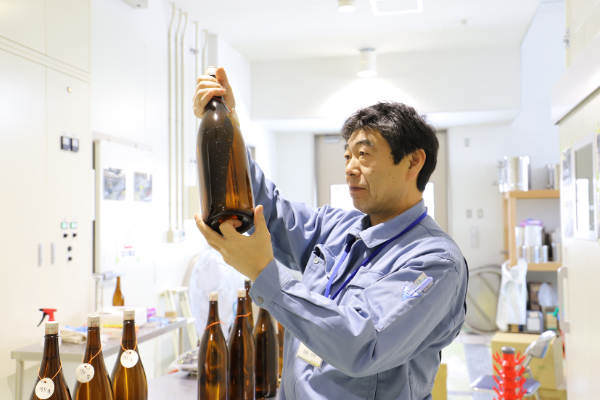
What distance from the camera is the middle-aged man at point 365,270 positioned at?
84cm

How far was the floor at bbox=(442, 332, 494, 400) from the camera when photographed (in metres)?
3.82

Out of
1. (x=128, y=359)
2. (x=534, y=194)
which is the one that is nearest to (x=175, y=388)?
(x=128, y=359)

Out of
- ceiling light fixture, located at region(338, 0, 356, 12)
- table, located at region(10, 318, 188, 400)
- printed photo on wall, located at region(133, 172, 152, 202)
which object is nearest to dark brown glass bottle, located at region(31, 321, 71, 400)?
table, located at region(10, 318, 188, 400)

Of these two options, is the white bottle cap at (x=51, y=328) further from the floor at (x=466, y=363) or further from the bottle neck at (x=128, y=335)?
the floor at (x=466, y=363)

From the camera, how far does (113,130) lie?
10.8ft

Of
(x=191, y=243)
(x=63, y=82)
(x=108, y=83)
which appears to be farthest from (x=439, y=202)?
(x=63, y=82)

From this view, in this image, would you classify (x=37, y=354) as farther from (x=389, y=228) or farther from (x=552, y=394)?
(x=552, y=394)

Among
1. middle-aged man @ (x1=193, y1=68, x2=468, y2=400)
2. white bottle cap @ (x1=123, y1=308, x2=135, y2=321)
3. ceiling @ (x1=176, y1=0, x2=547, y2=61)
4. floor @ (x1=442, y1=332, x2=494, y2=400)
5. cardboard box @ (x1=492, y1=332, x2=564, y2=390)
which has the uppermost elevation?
ceiling @ (x1=176, y1=0, x2=547, y2=61)

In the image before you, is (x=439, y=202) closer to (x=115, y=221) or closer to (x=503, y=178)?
(x=503, y=178)

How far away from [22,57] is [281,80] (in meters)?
3.29

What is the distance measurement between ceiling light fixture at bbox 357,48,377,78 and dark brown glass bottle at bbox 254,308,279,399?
12.7 feet

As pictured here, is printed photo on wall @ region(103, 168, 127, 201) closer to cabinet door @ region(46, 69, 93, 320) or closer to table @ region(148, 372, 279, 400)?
cabinet door @ region(46, 69, 93, 320)

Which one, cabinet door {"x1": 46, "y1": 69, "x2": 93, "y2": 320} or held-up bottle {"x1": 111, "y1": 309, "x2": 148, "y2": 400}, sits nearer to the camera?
held-up bottle {"x1": 111, "y1": 309, "x2": 148, "y2": 400}

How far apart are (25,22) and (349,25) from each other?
2.81 meters
